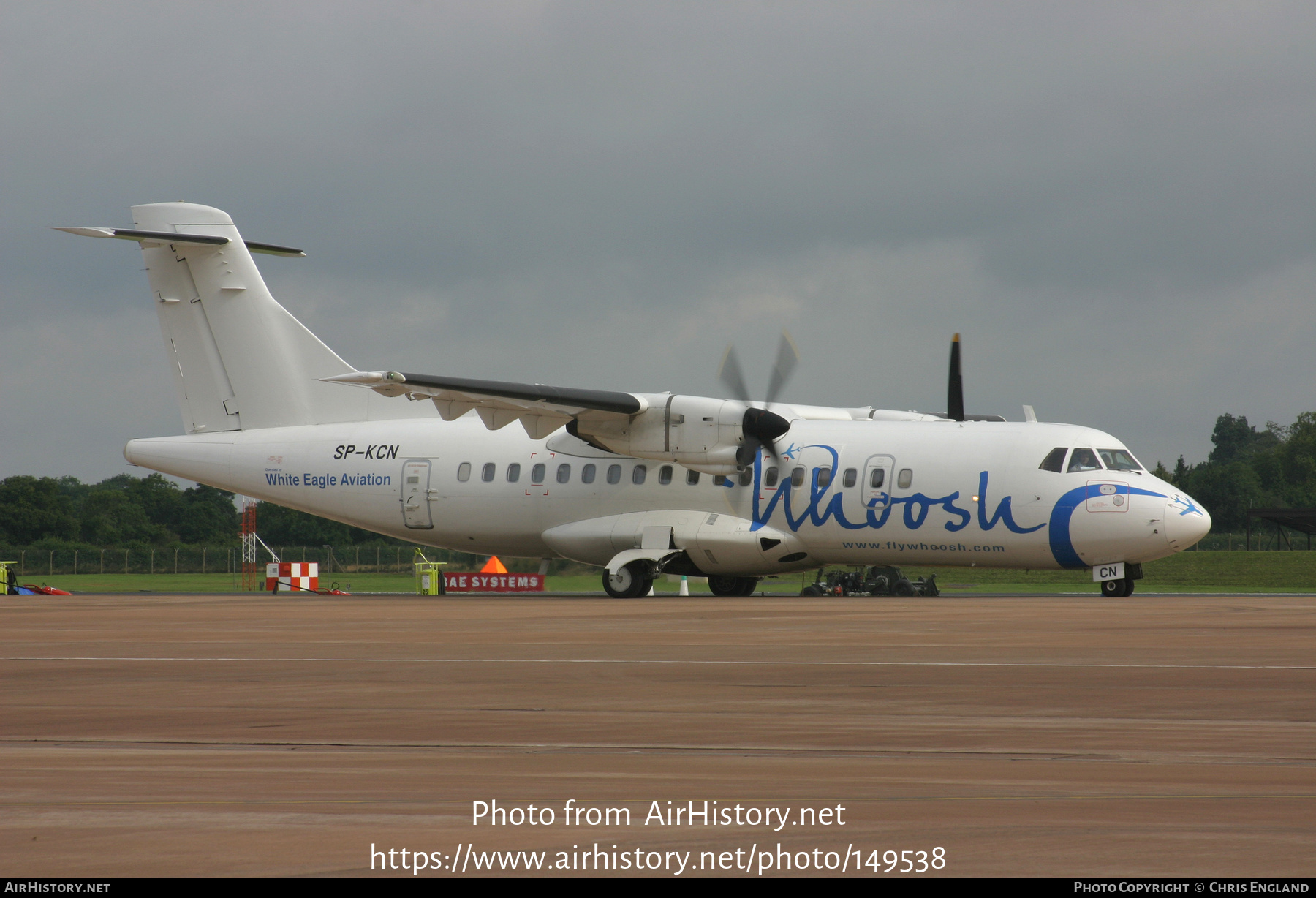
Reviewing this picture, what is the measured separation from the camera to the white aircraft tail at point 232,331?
89.7 feet

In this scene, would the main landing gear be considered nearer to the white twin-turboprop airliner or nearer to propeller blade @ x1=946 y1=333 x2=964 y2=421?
the white twin-turboprop airliner

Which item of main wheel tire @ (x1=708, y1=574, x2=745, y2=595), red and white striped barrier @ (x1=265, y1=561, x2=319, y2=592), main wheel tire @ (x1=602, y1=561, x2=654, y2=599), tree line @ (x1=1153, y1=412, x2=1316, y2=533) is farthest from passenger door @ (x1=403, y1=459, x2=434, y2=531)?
tree line @ (x1=1153, y1=412, x2=1316, y2=533)

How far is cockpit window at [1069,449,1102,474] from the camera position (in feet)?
72.0

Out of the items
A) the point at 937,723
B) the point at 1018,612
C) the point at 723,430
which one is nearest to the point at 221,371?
the point at 723,430

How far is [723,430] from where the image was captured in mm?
22844

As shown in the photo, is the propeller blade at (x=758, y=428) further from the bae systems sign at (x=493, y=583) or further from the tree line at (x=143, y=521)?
the tree line at (x=143, y=521)

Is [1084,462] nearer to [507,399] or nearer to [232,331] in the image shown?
[507,399]

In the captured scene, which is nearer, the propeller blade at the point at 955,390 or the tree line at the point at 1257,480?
the propeller blade at the point at 955,390

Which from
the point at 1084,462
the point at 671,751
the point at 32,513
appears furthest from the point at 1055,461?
the point at 32,513

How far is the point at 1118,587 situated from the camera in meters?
22.4

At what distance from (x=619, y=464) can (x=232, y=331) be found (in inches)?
356

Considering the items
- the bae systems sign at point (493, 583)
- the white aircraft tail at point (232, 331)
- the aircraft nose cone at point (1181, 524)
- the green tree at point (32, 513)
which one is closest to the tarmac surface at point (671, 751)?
the aircraft nose cone at point (1181, 524)

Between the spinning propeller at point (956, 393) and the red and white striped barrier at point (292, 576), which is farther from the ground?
the spinning propeller at point (956, 393)

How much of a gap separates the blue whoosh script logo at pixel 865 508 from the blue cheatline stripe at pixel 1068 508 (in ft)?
0.90
